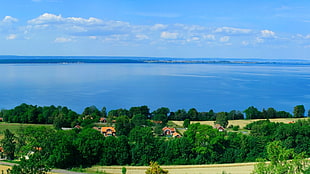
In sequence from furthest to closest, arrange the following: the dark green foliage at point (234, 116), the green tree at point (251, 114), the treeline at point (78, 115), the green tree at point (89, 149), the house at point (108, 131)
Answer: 1. the green tree at point (251, 114)
2. the dark green foliage at point (234, 116)
3. the treeline at point (78, 115)
4. the house at point (108, 131)
5. the green tree at point (89, 149)

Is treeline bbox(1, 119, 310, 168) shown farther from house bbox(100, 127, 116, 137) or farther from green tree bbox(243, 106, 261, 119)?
green tree bbox(243, 106, 261, 119)

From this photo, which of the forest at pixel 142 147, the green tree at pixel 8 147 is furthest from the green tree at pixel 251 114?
the green tree at pixel 8 147

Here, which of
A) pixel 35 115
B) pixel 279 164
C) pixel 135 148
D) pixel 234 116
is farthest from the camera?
pixel 234 116

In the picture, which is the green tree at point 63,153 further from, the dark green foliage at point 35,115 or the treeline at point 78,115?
the dark green foliage at point 35,115

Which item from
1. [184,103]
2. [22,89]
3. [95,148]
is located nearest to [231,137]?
[95,148]

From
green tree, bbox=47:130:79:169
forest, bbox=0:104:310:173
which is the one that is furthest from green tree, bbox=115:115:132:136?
green tree, bbox=47:130:79:169

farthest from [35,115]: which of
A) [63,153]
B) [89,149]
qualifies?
[63,153]

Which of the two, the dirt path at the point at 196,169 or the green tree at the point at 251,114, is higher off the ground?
the green tree at the point at 251,114

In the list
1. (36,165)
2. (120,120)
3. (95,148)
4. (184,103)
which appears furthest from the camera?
(184,103)

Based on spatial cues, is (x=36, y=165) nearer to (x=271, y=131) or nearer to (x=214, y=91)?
(x=271, y=131)

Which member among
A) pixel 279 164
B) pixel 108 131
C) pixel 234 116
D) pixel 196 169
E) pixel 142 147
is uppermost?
pixel 234 116

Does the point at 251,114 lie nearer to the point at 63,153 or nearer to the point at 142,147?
the point at 142,147
